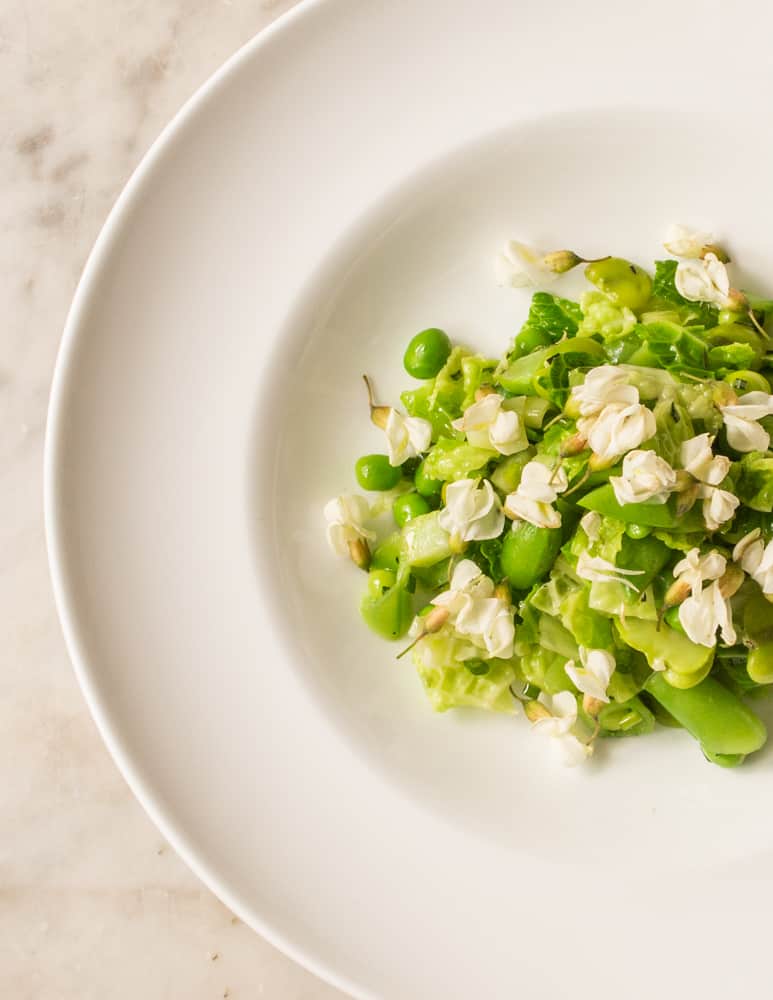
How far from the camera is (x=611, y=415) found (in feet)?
5.87

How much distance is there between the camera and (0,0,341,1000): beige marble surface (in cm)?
242

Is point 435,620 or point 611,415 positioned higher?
point 611,415

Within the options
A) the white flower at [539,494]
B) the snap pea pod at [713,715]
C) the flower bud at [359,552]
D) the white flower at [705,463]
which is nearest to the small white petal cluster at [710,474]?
the white flower at [705,463]

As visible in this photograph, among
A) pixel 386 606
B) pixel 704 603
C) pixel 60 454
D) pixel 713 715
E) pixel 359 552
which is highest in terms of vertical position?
pixel 60 454

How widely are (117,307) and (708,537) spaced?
125 cm

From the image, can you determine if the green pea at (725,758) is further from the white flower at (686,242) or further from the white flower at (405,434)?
the white flower at (686,242)

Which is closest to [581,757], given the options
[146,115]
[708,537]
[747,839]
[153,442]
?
[747,839]

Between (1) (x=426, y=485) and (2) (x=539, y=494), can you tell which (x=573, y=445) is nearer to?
(2) (x=539, y=494)

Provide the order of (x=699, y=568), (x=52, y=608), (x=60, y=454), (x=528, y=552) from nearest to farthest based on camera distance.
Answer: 1. (x=699, y=568)
2. (x=528, y=552)
3. (x=60, y=454)
4. (x=52, y=608)

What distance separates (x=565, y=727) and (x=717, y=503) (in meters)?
0.55

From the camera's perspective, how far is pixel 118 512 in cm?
205

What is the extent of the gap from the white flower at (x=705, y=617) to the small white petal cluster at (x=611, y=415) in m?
0.30

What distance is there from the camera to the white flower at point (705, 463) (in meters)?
1.78

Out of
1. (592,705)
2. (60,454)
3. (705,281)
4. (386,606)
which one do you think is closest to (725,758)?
(592,705)
